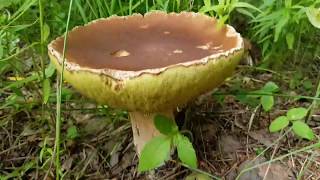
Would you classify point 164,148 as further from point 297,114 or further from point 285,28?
point 285,28

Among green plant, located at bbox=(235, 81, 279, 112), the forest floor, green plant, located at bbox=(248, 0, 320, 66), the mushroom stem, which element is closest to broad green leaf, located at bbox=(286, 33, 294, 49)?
green plant, located at bbox=(248, 0, 320, 66)

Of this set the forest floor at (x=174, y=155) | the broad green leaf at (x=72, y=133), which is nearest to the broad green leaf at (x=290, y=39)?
the forest floor at (x=174, y=155)

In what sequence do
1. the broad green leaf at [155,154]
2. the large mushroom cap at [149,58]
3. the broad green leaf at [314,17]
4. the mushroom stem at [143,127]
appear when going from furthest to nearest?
the mushroom stem at [143,127]
the broad green leaf at [314,17]
the broad green leaf at [155,154]
the large mushroom cap at [149,58]

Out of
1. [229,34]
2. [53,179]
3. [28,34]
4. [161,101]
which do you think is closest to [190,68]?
[161,101]

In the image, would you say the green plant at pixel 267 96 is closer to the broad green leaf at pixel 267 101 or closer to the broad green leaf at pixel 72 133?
the broad green leaf at pixel 267 101

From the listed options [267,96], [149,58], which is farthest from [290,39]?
[149,58]

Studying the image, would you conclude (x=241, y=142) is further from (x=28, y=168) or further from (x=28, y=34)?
(x=28, y=34)

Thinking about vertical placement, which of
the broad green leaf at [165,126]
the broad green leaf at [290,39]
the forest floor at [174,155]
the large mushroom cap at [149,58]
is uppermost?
the large mushroom cap at [149,58]

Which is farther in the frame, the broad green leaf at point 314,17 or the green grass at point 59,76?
the green grass at point 59,76
